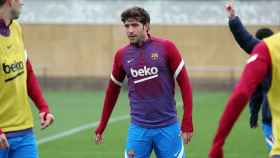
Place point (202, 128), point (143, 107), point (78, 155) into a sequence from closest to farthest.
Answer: point (143, 107)
point (78, 155)
point (202, 128)

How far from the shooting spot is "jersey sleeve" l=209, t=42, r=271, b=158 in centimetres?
532

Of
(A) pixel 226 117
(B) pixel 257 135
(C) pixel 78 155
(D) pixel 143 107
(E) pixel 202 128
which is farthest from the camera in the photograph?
(E) pixel 202 128

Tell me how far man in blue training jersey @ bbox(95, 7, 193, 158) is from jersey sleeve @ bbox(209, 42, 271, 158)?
8.79ft

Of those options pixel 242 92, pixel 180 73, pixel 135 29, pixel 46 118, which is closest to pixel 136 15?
pixel 135 29

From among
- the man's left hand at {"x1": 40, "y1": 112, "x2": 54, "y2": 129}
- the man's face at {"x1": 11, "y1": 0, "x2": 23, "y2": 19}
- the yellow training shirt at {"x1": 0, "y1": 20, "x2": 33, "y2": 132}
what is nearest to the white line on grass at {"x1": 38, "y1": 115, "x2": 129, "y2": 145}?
the man's left hand at {"x1": 40, "y1": 112, "x2": 54, "y2": 129}

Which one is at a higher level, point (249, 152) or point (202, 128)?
point (249, 152)

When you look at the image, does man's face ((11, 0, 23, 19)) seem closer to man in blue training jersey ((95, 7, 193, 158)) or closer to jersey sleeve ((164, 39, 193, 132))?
man in blue training jersey ((95, 7, 193, 158))

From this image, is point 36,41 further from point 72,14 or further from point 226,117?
point 226,117

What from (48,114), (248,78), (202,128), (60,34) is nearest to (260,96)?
(48,114)

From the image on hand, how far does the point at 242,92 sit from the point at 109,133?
40.2ft

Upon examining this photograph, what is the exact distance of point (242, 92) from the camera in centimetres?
532

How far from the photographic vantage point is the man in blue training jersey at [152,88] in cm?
815

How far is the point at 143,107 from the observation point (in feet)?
27.2

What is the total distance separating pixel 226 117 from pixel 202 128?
1308 centimetres
